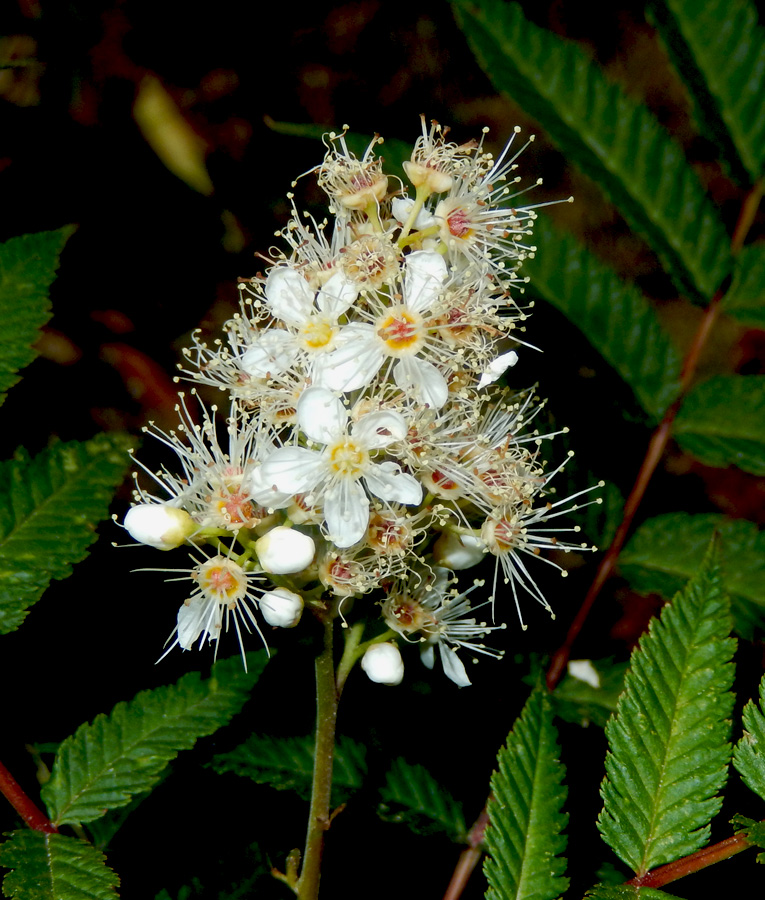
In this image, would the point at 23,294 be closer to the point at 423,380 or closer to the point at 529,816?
the point at 423,380

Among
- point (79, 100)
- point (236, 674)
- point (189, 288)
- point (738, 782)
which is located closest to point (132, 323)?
point (189, 288)

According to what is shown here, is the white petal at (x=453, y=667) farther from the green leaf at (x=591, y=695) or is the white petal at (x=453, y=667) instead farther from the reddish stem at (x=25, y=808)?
the reddish stem at (x=25, y=808)

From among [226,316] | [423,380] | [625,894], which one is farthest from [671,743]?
[226,316]

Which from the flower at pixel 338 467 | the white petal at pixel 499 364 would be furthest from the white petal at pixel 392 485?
the white petal at pixel 499 364

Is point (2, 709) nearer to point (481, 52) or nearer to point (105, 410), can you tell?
point (105, 410)

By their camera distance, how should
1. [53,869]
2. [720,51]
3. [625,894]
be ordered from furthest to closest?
[720,51]
[53,869]
[625,894]

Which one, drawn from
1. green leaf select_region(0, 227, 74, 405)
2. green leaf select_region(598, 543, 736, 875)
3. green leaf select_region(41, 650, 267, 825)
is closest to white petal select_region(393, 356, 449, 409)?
green leaf select_region(598, 543, 736, 875)
